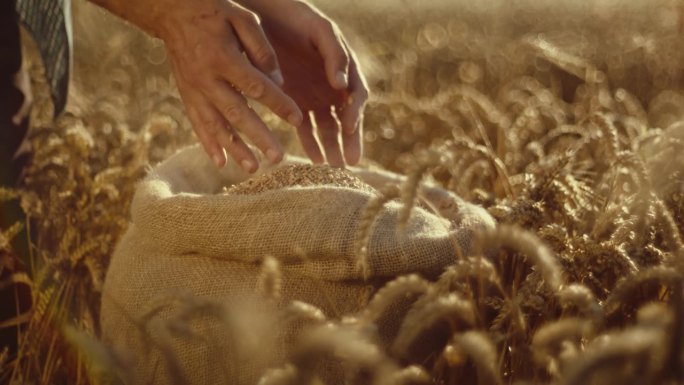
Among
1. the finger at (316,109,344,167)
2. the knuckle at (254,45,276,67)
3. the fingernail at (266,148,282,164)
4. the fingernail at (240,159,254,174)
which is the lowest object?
the finger at (316,109,344,167)

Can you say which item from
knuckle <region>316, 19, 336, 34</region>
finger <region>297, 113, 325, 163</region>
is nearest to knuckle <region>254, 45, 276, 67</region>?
knuckle <region>316, 19, 336, 34</region>

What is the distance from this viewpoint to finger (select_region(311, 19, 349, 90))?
2.12 metres

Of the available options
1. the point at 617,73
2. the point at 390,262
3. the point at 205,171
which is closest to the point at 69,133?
the point at 205,171

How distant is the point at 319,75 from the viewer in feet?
7.85

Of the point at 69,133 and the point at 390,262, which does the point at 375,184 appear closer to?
the point at 390,262

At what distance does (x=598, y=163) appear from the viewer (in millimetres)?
2842

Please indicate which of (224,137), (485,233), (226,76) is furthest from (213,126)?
(485,233)

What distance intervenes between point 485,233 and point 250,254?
73cm

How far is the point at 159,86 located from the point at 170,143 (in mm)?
1389

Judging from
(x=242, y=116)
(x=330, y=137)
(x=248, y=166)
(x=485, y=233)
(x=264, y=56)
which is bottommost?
(x=330, y=137)

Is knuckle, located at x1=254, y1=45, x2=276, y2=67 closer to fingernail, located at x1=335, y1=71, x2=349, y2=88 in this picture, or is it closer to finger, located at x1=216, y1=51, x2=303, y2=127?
finger, located at x1=216, y1=51, x2=303, y2=127

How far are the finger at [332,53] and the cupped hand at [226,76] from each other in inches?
6.4

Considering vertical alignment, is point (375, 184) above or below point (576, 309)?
below

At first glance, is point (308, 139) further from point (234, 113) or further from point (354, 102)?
point (234, 113)
